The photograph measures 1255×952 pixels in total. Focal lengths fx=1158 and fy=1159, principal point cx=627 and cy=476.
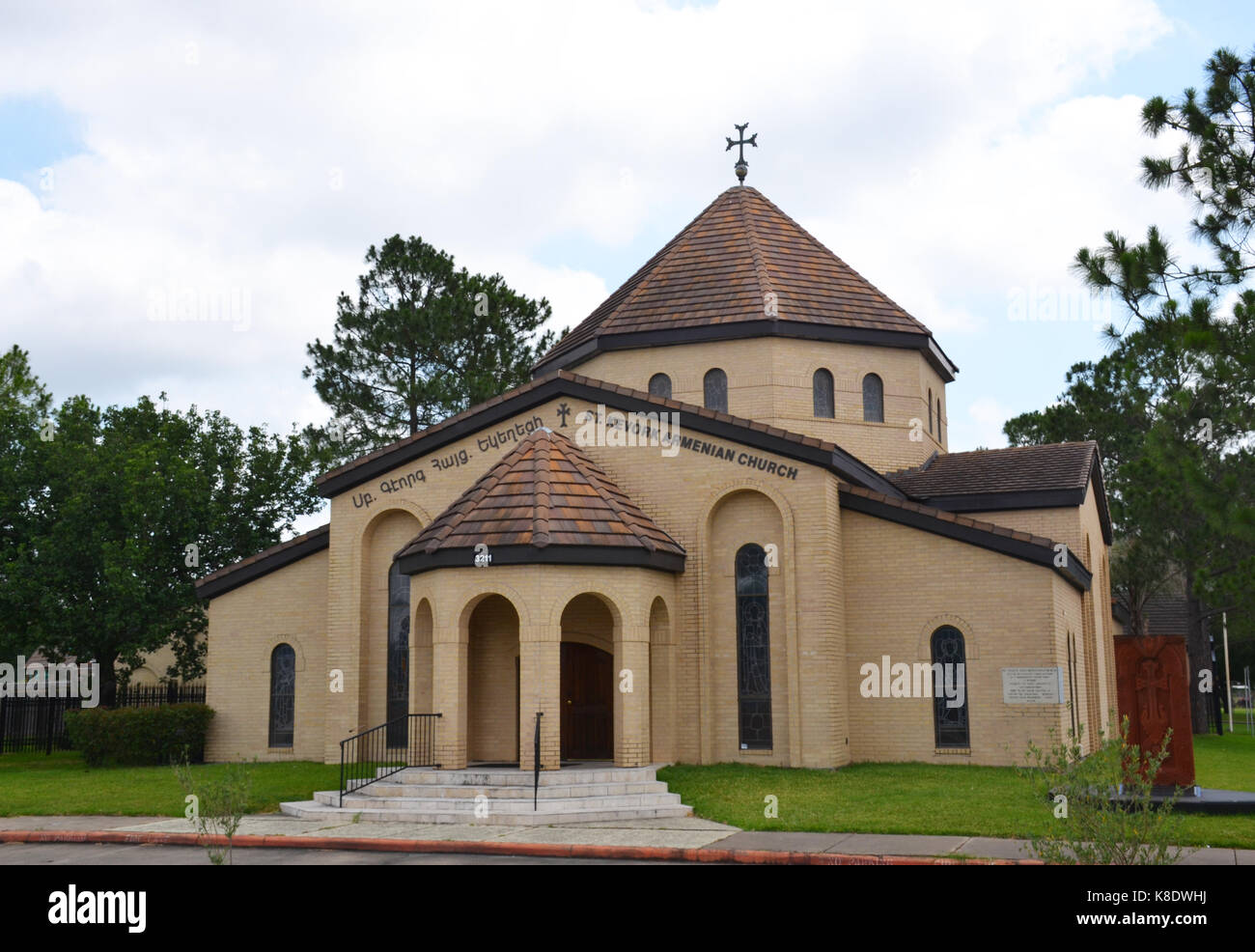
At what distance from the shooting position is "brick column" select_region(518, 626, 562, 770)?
1773 cm

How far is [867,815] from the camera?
1474 cm

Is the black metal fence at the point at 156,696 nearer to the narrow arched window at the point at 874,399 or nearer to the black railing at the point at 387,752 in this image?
the black railing at the point at 387,752

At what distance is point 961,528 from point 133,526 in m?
20.8

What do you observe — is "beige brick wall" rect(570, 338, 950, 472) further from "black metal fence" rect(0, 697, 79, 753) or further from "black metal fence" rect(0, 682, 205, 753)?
"black metal fence" rect(0, 697, 79, 753)

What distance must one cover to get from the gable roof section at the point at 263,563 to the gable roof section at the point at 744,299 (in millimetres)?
6955

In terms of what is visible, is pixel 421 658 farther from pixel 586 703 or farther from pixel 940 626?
pixel 940 626

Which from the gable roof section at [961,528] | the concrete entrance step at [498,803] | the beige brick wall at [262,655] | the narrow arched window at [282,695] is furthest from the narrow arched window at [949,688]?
the narrow arched window at [282,695]

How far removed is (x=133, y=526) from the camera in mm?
29828

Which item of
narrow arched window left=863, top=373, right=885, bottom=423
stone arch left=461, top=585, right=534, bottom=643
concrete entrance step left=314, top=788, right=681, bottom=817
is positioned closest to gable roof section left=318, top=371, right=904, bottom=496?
narrow arched window left=863, top=373, right=885, bottom=423

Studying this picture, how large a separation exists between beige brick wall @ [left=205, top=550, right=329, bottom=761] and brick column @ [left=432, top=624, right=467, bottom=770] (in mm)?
5980

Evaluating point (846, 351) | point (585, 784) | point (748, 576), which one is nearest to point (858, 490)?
point (748, 576)

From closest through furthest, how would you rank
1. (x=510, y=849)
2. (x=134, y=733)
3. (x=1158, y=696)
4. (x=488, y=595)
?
1. (x=510, y=849)
2. (x=1158, y=696)
3. (x=488, y=595)
4. (x=134, y=733)

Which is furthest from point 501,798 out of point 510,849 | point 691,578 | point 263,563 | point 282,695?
point 263,563
